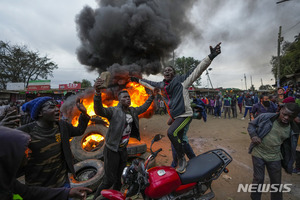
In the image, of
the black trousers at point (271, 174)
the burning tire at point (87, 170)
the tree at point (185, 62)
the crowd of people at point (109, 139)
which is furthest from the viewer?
the tree at point (185, 62)

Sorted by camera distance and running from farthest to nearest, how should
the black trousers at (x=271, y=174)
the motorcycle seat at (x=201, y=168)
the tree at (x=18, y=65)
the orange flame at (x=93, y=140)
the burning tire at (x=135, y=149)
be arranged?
1. the tree at (x=18, y=65)
2. the orange flame at (x=93, y=140)
3. the burning tire at (x=135, y=149)
4. the black trousers at (x=271, y=174)
5. the motorcycle seat at (x=201, y=168)

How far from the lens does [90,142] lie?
5.36 meters

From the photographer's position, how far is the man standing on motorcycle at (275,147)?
8.05ft

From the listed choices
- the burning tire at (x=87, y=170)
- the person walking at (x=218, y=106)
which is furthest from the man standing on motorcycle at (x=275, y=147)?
the person walking at (x=218, y=106)

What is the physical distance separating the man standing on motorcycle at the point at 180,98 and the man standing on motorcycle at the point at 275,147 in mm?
1303

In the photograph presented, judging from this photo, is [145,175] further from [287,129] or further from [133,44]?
[133,44]

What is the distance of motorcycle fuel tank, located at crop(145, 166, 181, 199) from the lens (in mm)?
1998

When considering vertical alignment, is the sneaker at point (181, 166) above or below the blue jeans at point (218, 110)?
below

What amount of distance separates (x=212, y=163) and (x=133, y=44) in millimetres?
8507

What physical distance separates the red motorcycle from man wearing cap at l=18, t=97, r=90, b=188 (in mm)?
702

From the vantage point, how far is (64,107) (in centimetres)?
653

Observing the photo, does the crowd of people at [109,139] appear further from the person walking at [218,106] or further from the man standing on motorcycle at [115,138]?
the person walking at [218,106]

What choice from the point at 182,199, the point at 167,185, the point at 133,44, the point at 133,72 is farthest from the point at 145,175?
A: the point at 133,44

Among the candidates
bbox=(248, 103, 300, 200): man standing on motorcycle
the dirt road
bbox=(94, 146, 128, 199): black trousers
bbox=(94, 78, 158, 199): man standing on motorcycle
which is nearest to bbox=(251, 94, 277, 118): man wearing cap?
the dirt road
